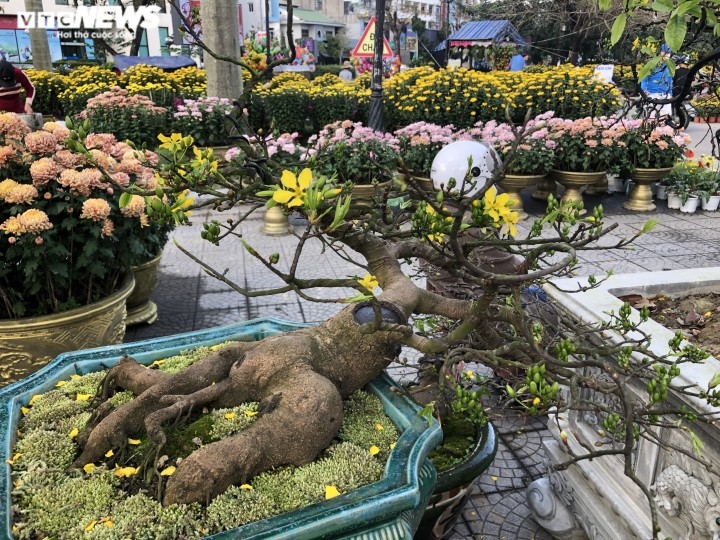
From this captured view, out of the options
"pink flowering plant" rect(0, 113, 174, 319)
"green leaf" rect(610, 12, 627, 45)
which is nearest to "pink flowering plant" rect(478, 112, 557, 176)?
"pink flowering plant" rect(0, 113, 174, 319)

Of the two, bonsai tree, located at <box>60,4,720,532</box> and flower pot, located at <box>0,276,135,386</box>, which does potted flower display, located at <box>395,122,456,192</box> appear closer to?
flower pot, located at <box>0,276,135,386</box>

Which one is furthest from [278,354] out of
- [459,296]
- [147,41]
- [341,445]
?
[147,41]

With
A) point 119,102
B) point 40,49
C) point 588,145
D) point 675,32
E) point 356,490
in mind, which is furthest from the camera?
point 40,49

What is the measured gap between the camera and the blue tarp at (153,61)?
1789 cm

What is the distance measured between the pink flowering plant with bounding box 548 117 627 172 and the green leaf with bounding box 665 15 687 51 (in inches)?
254

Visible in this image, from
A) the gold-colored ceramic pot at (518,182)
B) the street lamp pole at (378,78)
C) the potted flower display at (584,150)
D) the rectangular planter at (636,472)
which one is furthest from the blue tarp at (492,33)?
the rectangular planter at (636,472)

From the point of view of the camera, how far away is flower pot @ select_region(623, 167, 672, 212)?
313 inches

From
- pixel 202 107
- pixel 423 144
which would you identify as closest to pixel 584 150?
pixel 423 144

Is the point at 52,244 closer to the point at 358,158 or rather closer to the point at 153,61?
the point at 358,158

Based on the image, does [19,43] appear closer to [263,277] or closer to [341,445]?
[263,277]

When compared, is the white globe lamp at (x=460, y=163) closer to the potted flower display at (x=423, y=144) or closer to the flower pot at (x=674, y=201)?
the potted flower display at (x=423, y=144)

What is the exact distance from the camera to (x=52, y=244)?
320 centimetres

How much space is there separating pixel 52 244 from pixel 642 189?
7812mm

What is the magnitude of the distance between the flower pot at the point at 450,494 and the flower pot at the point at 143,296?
2.99 metres
